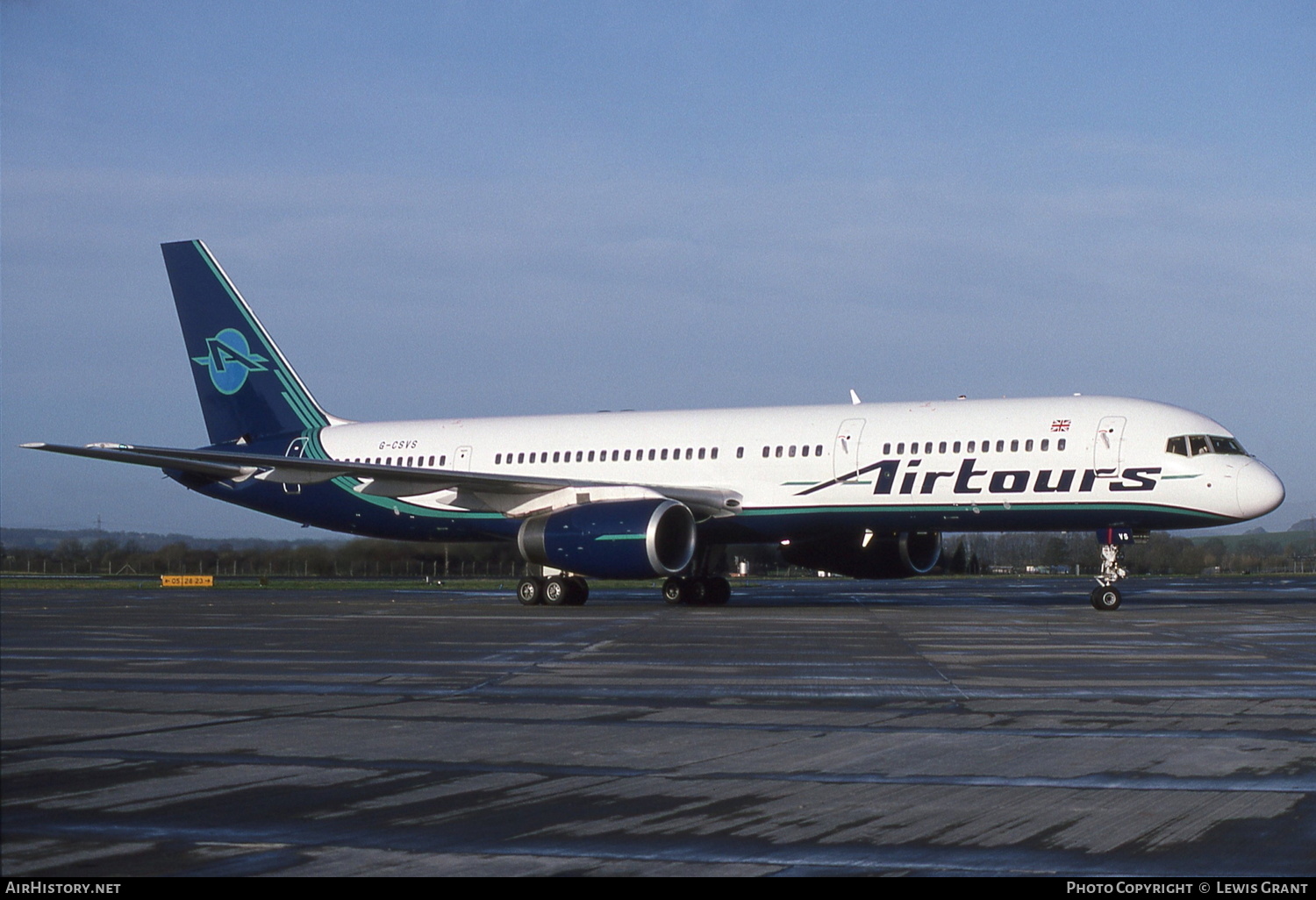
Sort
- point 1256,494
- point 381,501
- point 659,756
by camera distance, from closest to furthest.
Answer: point 659,756 < point 1256,494 < point 381,501

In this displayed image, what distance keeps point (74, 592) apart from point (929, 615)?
2420 centimetres

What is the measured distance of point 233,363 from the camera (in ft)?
113

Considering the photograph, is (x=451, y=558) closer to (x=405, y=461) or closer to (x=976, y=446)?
(x=405, y=461)

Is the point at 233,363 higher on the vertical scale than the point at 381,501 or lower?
higher

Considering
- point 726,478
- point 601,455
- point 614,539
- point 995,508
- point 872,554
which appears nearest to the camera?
point 995,508

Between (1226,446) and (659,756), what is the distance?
1933 cm

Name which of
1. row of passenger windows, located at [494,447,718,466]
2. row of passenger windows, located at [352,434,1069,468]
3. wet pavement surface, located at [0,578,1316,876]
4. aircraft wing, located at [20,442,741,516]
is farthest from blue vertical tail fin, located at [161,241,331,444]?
wet pavement surface, located at [0,578,1316,876]

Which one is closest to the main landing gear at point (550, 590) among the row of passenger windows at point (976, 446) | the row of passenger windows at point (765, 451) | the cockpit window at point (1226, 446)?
the row of passenger windows at point (765, 451)

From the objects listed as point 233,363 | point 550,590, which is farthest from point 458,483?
point 233,363

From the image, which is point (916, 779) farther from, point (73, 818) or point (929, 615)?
point (929, 615)

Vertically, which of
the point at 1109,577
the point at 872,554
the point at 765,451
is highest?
the point at 765,451

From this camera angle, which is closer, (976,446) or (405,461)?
(976,446)

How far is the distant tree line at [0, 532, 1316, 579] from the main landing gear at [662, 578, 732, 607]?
2.91 meters
